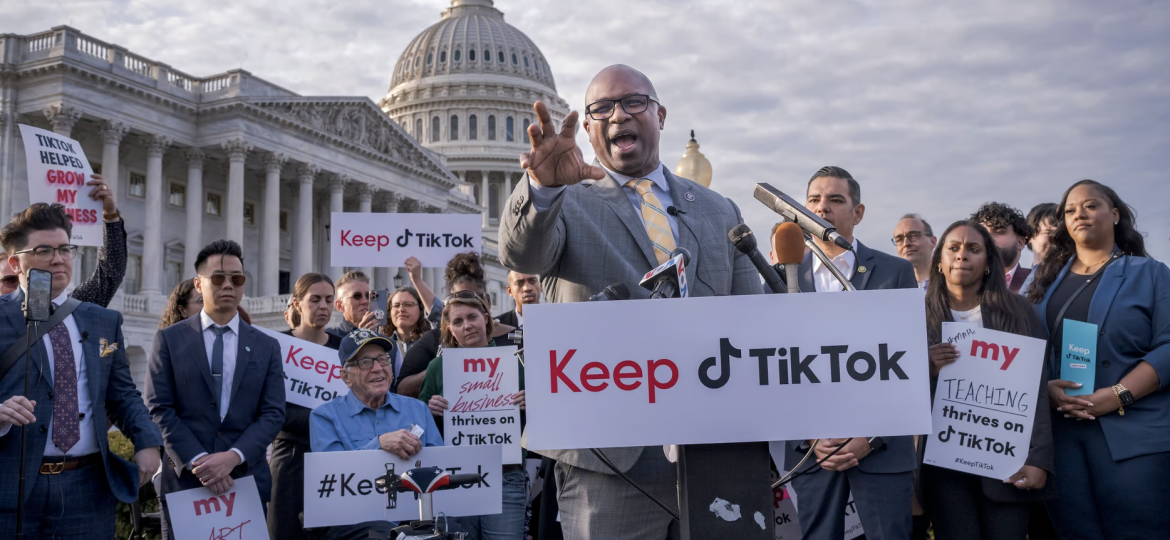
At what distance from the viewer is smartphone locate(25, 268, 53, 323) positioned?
4.20 m

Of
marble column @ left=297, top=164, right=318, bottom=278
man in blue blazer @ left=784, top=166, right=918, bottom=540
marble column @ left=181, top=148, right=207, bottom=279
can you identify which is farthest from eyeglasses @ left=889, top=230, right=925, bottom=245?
marble column @ left=297, top=164, right=318, bottom=278

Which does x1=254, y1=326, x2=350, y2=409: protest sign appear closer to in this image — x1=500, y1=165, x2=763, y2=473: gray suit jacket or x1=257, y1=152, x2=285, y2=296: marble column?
x1=500, y1=165, x2=763, y2=473: gray suit jacket

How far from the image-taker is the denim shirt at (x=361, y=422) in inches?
207

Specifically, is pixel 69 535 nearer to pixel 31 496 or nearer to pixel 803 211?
pixel 31 496

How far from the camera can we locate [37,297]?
423 centimetres

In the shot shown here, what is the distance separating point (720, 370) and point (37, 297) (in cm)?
337

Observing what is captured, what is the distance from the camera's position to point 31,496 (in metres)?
4.44

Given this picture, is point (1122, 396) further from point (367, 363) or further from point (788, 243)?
point (367, 363)

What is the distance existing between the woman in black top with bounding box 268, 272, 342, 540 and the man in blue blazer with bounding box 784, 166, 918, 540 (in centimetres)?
302

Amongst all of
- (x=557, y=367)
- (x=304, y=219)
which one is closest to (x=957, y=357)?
(x=557, y=367)

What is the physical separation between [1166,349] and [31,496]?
5458 mm

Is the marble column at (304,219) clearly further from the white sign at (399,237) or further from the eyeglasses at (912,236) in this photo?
the eyeglasses at (912,236)

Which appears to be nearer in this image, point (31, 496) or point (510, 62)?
point (31, 496)

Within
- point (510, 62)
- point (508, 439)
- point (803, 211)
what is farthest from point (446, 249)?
point (510, 62)
